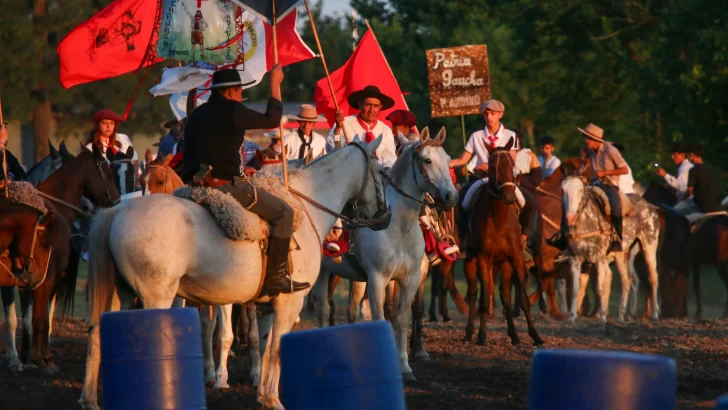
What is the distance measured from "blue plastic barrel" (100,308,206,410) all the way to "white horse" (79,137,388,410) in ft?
5.34

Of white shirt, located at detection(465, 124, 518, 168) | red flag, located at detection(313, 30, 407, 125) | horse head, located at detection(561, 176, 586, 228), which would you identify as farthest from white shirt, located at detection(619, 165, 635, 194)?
white shirt, located at detection(465, 124, 518, 168)

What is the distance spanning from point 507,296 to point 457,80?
5.74 meters

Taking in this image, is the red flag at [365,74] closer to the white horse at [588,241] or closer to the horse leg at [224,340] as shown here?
the white horse at [588,241]

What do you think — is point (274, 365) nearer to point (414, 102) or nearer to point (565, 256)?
point (565, 256)

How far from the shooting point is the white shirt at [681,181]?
2384cm

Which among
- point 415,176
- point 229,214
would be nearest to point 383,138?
point 415,176

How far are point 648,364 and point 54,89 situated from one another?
42426 mm

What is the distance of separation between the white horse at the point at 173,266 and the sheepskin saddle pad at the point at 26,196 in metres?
3.33

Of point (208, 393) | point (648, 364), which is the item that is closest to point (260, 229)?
point (208, 393)

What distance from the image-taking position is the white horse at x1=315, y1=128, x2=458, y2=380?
12766mm

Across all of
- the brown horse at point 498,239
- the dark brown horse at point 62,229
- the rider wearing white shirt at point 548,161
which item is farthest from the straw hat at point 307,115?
the rider wearing white shirt at point 548,161

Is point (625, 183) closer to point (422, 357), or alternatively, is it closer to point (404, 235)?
point (422, 357)

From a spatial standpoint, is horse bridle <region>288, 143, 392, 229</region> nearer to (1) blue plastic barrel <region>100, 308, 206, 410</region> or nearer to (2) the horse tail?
(2) the horse tail

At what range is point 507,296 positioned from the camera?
16.1 metres
